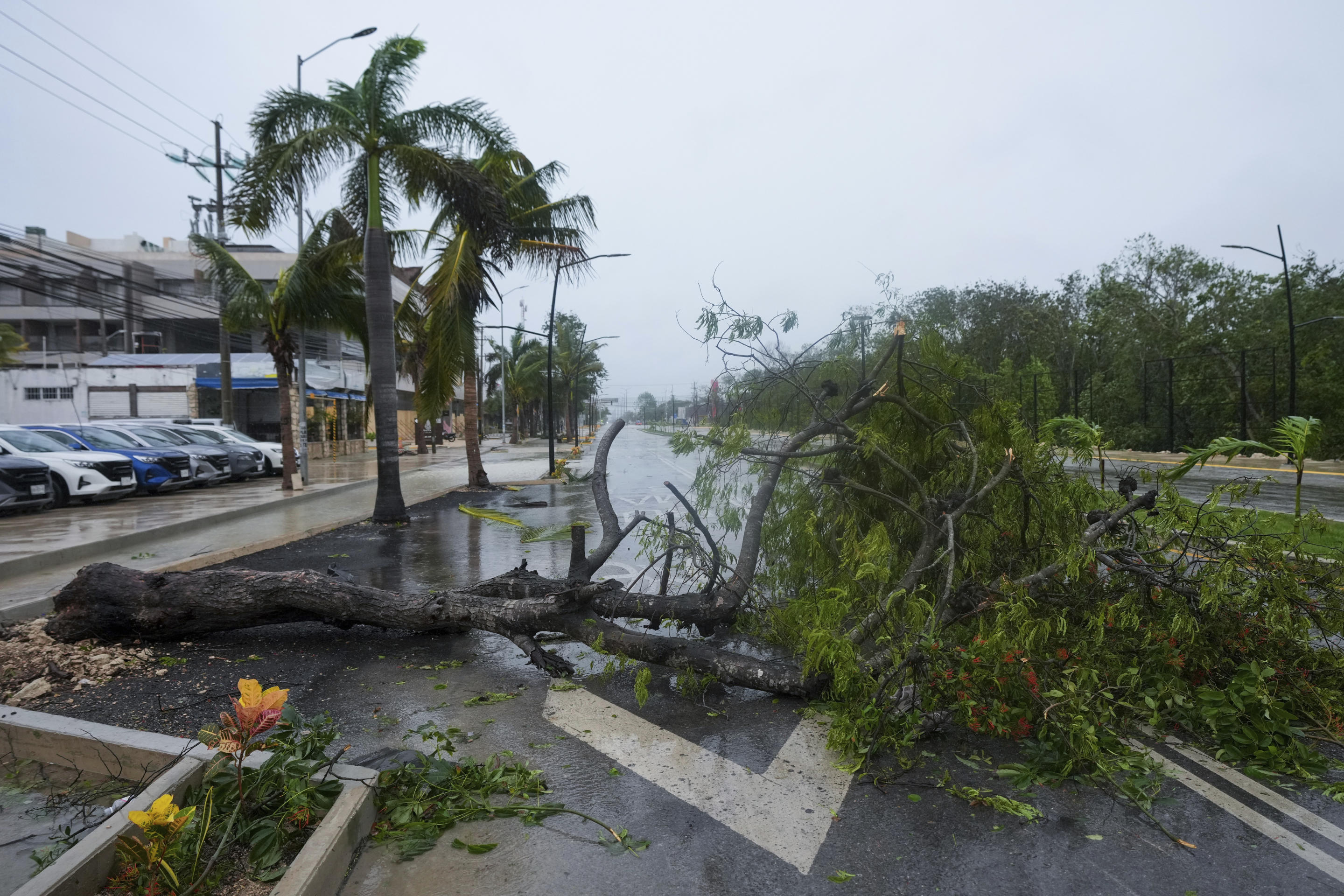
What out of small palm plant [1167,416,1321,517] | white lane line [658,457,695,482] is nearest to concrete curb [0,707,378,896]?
small palm plant [1167,416,1321,517]

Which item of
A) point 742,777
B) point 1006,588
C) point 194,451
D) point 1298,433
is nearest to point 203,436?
point 194,451

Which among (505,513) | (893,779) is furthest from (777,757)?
(505,513)

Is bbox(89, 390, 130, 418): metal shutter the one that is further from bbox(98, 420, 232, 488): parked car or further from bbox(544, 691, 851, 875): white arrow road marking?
bbox(544, 691, 851, 875): white arrow road marking

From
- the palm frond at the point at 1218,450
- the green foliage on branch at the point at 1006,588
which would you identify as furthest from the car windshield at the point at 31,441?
the palm frond at the point at 1218,450

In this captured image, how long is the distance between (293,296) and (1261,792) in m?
18.0

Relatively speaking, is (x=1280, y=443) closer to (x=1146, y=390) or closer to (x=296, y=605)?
(x=296, y=605)

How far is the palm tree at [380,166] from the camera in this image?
1209cm

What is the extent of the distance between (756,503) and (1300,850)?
11.3ft

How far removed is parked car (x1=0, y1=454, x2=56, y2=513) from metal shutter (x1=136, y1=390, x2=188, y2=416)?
23638mm

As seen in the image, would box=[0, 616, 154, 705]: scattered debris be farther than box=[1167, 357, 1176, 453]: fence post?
No

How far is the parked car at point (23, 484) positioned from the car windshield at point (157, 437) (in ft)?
19.7

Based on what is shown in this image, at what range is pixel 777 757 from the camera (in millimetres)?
3936

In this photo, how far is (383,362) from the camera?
13.1 m

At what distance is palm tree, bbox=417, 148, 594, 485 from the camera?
15094 millimetres
